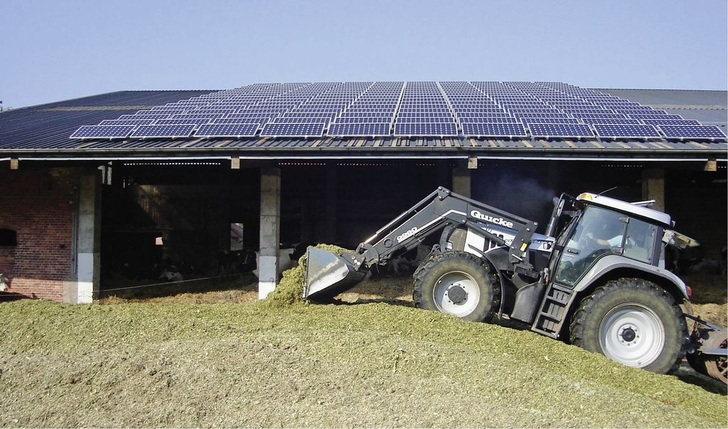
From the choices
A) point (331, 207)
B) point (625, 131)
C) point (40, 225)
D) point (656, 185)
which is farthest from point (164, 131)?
point (656, 185)

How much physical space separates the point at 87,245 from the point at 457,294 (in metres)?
9.40

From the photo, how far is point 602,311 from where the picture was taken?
902 cm

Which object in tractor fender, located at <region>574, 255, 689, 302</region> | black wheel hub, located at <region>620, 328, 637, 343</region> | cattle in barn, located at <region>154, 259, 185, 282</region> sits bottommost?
cattle in barn, located at <region>154, 259, 185, 282</region>

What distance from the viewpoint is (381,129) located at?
14836mm

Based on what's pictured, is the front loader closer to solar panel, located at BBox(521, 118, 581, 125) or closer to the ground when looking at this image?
the ground

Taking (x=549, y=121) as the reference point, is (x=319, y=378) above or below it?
below

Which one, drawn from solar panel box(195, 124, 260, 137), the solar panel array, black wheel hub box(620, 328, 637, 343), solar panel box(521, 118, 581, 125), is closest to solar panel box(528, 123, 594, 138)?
the solar panel array

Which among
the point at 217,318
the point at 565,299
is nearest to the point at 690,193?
the point at 565,299

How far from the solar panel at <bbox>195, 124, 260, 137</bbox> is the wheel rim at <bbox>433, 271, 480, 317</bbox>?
6.59 metres

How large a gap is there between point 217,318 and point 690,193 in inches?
605

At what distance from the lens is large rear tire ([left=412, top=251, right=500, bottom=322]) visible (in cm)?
1002

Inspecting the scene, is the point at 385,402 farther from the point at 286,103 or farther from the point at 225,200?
the point at 225,200

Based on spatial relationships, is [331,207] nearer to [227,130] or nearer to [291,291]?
[227,130]

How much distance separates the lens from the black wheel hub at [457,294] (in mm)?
10172
